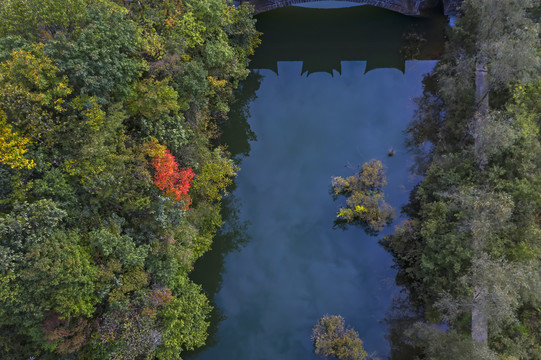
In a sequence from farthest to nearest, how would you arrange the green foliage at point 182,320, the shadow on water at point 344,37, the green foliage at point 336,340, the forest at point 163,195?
the shadow on water at point 344,37
the green foliage at point 336,340
the green foliage at point 182,320
the forest at point 163,195

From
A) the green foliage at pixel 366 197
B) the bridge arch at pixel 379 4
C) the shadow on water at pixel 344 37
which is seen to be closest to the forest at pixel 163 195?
the green foliage at pixel 366 197

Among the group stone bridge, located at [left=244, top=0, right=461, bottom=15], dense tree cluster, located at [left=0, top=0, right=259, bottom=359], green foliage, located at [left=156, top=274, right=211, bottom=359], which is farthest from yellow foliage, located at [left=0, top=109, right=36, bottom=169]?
stone bridge, located at [left=244, top=0, right=461, bottom=15]

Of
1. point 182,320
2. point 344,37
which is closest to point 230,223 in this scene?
point 182,320

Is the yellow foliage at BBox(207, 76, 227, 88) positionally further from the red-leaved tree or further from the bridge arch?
the bridge arch

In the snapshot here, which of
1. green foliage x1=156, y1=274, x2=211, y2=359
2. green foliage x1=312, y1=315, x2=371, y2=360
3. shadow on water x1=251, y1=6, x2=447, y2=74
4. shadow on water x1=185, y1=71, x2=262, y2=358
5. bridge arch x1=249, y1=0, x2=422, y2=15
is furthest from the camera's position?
shadow on water x1=251, y1=6, x2=447, y2=74

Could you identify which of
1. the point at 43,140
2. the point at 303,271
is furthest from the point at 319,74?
the point at 43,140

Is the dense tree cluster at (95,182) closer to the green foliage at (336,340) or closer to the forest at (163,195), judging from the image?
the forest at (163,195)

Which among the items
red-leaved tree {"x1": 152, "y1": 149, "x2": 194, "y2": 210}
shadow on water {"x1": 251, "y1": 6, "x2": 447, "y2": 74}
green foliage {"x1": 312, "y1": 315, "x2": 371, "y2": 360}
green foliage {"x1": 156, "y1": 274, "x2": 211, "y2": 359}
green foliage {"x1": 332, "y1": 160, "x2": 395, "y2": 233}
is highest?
shadow on water {"x1": 251, "y1": 6, "x2": 447, "y2": 74}

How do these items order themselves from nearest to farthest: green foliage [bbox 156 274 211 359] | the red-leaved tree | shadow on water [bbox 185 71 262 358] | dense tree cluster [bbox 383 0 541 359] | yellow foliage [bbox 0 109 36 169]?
yellow foliage [bbox 0 109 36 169]
dense tree cluster [bbox 383 0 541 359]
green foliage [bbox 156 274 211 359]
the red-leaved tree
shadow on water [bbox 185 71 262 358]
